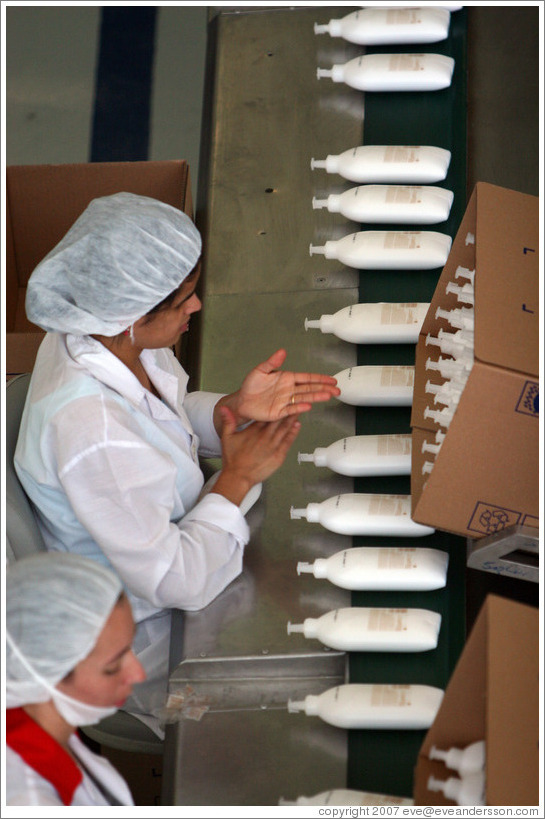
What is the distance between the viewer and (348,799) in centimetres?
147

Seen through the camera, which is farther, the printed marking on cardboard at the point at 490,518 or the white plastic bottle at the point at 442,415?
the white plastic bottle at the point at 442,415

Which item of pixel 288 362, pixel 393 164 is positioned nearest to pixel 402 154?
pixel 393 164

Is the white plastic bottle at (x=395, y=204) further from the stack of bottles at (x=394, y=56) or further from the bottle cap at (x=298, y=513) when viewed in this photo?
the bottle cap at (x=298, y=513)

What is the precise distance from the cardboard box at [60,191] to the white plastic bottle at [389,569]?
3.92 ft

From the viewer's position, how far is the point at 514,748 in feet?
4.04

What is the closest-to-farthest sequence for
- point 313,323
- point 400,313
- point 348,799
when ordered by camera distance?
1. point 348,799
2. point 400,313
3. point 313,323

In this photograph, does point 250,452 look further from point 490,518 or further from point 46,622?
point 46,622

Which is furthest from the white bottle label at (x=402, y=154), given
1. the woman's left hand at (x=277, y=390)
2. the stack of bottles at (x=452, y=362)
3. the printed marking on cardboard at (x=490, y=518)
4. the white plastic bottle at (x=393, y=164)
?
the printed marking on cardboard at (x=490, y=518)

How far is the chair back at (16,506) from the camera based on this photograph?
1736mm

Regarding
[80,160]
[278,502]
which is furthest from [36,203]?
[278,502]

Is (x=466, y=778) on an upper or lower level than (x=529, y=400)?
lower

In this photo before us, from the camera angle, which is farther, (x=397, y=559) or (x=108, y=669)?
(x=397, y=559)

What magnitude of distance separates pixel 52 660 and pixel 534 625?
656 mm

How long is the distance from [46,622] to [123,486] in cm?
42
